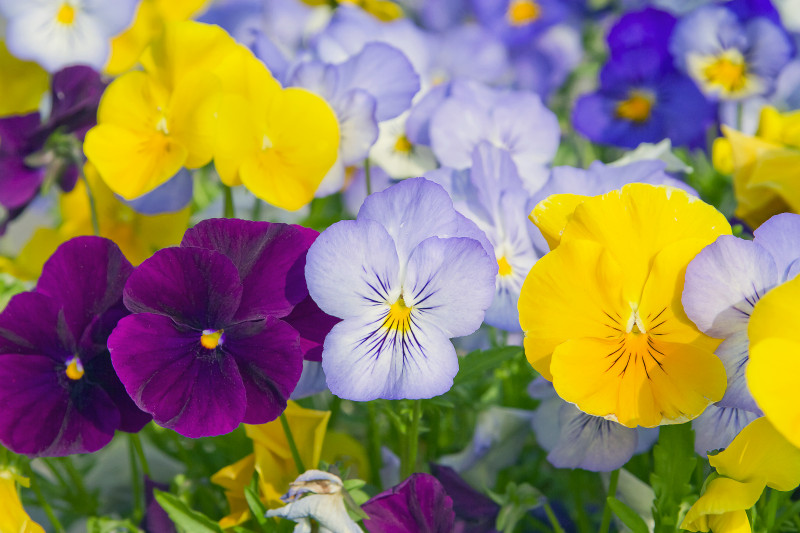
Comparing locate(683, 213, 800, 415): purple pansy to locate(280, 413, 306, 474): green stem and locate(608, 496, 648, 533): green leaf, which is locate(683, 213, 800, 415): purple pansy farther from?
locate(280, 413, 306, 474): green stem

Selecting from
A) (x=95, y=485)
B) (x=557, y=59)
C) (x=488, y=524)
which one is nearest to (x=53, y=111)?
(x=95, y=485)

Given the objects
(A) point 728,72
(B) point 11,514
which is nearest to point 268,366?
(B) point 11,514

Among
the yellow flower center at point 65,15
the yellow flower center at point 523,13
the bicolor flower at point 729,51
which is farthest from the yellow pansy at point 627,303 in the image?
the yellow flower center at point 523,13

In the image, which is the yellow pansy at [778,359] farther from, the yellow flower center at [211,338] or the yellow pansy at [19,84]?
the yellow pansy at [19,84]

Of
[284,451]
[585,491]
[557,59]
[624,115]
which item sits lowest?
[585,491]

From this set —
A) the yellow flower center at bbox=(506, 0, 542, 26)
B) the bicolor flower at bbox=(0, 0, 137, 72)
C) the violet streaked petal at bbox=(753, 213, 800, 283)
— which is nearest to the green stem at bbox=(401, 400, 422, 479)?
the violet streaked petal at bbox=(753, 213, 800, 283)

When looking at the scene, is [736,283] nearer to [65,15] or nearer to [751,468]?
[751,468]

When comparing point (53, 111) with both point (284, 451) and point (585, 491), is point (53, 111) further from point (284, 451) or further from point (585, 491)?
point (585, 491)
